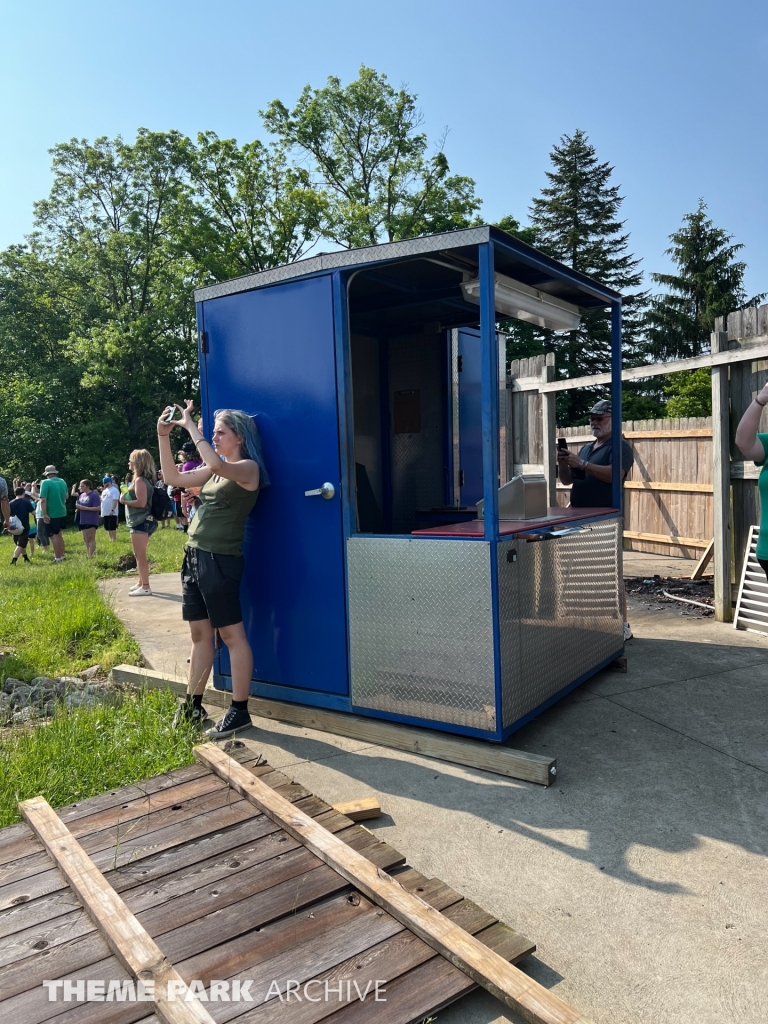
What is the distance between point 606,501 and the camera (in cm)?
600

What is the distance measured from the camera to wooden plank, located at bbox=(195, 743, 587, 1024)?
205cm

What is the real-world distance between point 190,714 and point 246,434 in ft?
5.73

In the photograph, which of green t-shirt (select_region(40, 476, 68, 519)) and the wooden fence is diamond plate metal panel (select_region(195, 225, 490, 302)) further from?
green t-shirt (select_region(40, 476, 68, 519))

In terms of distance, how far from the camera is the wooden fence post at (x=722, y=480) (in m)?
6.80

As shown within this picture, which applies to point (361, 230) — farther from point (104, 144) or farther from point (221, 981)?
point (221, 981)

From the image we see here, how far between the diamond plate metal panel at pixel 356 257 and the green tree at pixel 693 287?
38837mm

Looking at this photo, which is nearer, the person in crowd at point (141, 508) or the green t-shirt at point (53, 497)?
the person in crowd at point (141, 508)

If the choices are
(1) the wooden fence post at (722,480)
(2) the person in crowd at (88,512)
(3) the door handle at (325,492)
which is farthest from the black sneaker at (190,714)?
(2) the person in crowd at (88,512)

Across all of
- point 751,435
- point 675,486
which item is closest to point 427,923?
point 751,435

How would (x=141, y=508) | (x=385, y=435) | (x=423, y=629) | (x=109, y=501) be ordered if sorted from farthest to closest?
1. (x=109, y=501)
2. (x=141, y=508)
3. (x=385, y=435)
4. (x=423, y=629)

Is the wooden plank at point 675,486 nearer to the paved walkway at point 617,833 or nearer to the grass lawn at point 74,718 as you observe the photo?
the paved walkway at point 617,833

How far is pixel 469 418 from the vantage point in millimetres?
6703

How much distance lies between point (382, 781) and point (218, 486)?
1920 millimetres

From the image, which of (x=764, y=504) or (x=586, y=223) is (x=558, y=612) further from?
(x=586, y=223)
